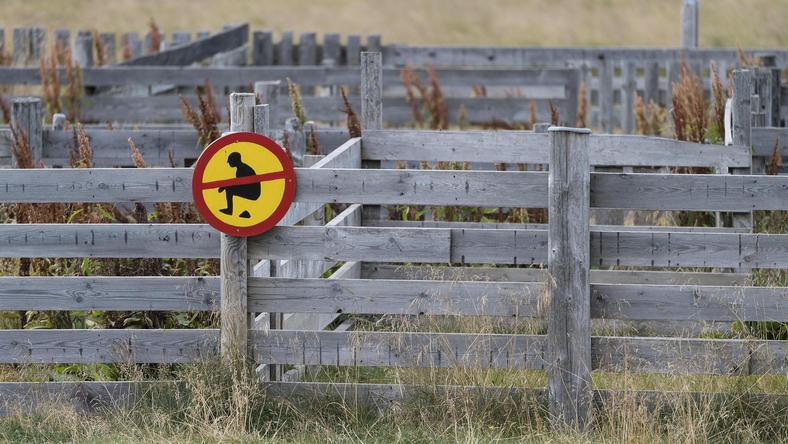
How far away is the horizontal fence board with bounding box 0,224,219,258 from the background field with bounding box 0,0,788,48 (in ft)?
110

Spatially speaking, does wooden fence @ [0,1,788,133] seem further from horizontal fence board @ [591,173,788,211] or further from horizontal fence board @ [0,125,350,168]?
horizontal fence board @ [591,173,788,211]

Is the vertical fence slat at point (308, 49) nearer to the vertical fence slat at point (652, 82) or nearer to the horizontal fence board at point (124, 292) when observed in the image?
the vertical fence slat at point (652, 82)

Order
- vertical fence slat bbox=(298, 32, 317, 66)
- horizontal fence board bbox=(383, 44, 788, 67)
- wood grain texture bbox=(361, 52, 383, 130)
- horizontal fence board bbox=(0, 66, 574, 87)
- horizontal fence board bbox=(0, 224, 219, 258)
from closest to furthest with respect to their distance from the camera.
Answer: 1. horizontal fence board bbox=(0, 224, 219, 258)
2. wood grain texture bbox=(361, 52, 383, 130)
3. horizontal fence board bbox=(0, 66, 574, 87)
4. horizontal fence board bbox=(383, 44, 788, 67)
5. vertical fence slat bbox=(298, 32, 317, 66)

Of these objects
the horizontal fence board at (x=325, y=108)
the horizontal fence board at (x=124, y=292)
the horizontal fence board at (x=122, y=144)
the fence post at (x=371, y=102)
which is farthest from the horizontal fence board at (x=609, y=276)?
the horizontal fence board at (x=325, y=108)

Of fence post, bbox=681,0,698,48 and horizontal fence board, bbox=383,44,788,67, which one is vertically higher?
fence post, bbox=681,0,698,48

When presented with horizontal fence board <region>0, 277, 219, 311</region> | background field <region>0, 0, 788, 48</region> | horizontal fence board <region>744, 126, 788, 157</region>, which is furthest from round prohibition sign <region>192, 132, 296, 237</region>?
background field <region>0, 0, 788, 48</region>

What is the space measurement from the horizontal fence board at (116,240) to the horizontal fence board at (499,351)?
1.76 feet

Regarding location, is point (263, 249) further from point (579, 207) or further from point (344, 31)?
point (344, 31)

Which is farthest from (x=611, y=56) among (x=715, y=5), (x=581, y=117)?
(x=715, y=5)

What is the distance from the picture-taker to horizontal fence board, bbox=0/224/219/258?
6.25m

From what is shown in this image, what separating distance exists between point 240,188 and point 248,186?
39 mm

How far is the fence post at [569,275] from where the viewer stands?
589 centimetres

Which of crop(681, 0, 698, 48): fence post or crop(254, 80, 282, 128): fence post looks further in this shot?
crop(681, 0, 698, 48): fence post

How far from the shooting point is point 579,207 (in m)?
5.89
